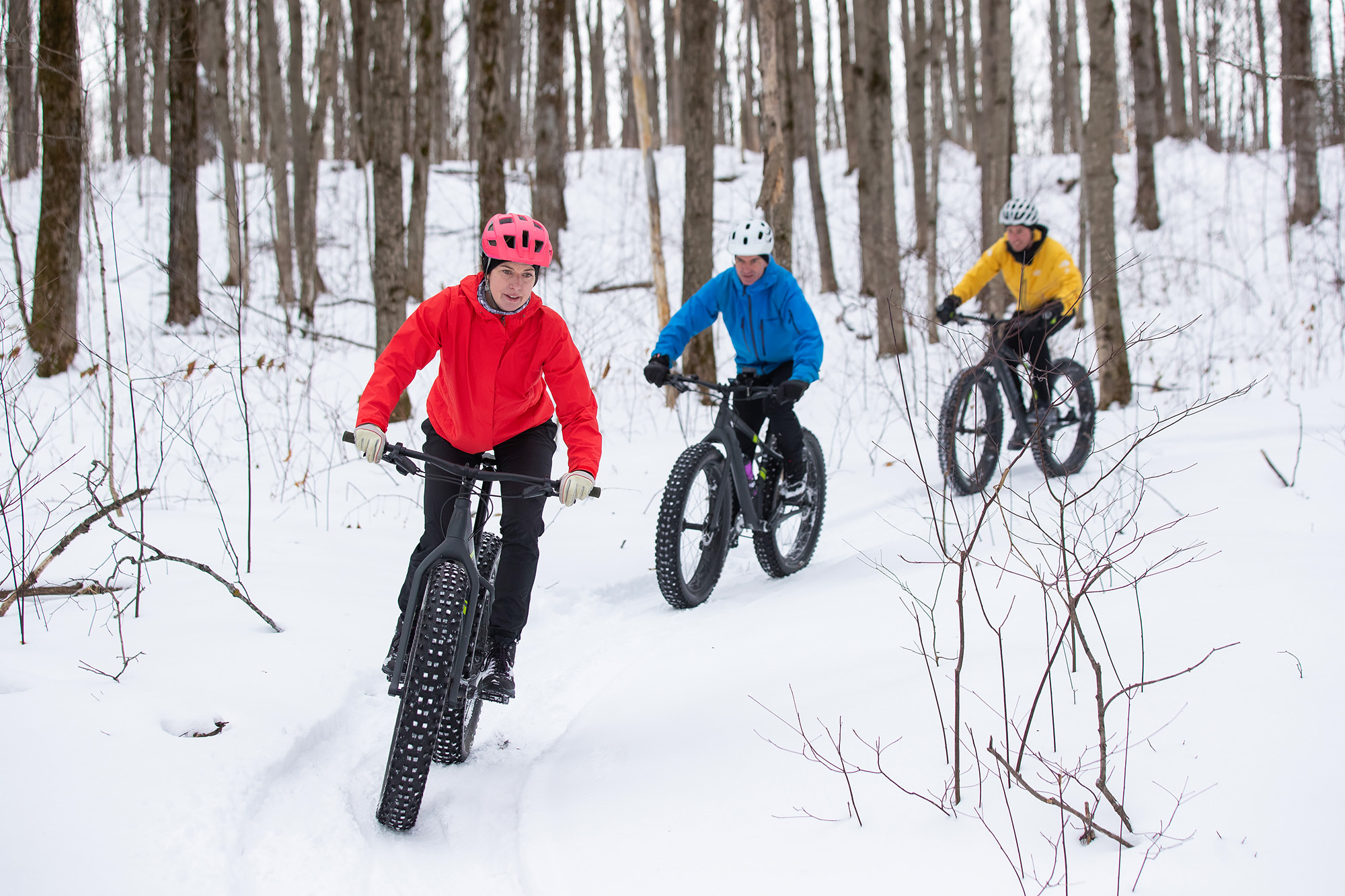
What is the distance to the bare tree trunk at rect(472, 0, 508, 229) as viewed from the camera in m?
8.95

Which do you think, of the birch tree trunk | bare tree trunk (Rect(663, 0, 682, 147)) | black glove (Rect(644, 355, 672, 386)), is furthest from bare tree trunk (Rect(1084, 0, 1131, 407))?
bare tree trunk (Rect(663, 0, 682, 147))

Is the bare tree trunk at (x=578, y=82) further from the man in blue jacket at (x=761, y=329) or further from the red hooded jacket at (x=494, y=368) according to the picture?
the red hooded jacket at (x=494, y=368)

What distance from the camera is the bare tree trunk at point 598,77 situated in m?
26.3

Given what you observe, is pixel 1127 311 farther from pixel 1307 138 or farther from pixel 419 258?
pixel 419 258

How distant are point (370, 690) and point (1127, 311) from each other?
1466 cm

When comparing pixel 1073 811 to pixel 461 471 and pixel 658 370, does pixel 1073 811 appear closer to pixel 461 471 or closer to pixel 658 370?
pixel 461 471

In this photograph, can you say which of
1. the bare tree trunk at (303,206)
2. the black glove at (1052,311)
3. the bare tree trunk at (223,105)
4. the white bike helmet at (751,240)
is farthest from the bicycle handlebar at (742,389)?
the bare tree trunk at (303,206)

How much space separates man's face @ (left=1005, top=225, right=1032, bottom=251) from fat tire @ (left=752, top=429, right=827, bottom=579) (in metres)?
2.55

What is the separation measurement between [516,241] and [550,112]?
12464 mm

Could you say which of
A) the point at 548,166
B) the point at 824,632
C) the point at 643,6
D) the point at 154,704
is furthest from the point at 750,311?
the point at 643,6

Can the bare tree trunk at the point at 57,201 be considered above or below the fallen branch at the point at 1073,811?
above

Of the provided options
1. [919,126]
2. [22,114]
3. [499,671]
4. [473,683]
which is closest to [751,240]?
[499,671]

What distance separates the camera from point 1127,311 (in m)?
14.8

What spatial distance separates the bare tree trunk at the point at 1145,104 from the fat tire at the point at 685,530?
14416 mm
